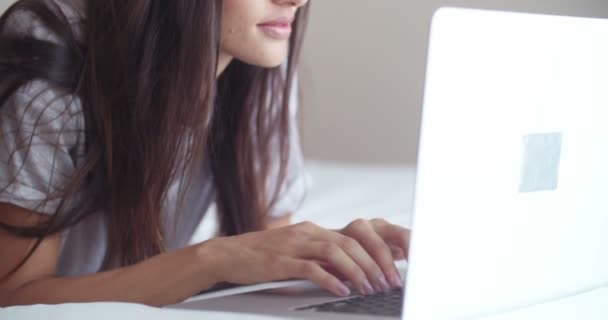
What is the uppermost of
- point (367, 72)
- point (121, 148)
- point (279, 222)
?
point (367, 72)

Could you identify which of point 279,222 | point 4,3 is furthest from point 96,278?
point 4,3

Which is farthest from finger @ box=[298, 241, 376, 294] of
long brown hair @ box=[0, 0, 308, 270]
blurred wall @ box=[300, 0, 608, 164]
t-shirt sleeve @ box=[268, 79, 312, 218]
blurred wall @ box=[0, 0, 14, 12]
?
blurred wall @ box=[300, 0, 608, 164]

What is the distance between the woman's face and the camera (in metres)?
1.23

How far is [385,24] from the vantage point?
2.04m

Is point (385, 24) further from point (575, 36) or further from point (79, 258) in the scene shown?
point (575, 36)

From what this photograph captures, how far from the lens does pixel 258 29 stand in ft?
4.11

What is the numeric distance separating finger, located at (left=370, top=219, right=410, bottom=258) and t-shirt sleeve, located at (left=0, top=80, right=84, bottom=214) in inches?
15.5

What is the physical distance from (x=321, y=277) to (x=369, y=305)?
59 mm

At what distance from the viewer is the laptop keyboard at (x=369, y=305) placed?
0.85 m

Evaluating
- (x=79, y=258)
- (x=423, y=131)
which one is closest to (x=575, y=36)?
(x=423, y=131)

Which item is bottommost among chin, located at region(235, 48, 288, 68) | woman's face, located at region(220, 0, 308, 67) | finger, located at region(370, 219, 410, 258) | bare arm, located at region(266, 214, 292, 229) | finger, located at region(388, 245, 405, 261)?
bare arm, located at region(266, 214, 292, 229)

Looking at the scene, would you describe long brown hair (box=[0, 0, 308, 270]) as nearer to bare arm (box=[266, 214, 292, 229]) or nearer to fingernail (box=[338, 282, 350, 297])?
bare arm (box=[266, 214, 292, 229])

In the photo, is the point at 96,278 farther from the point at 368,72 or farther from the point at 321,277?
the point at 368,72

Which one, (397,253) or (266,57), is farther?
(266,57)
